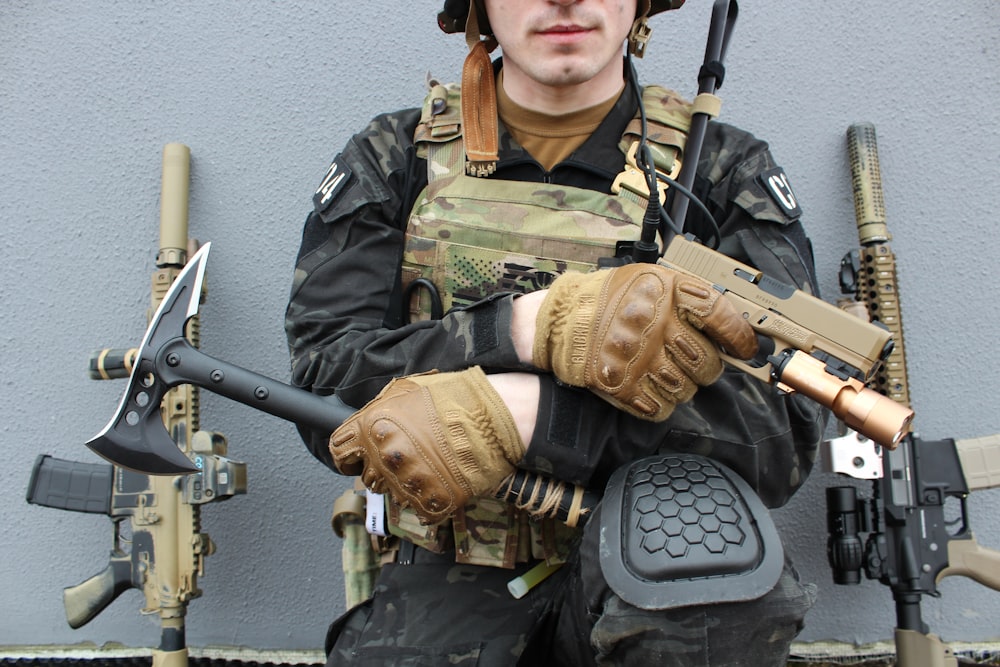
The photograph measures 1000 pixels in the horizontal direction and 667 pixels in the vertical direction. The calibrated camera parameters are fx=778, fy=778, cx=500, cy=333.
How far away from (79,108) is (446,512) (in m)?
1.51

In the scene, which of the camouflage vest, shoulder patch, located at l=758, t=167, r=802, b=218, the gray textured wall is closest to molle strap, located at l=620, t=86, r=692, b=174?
the camouflage vest

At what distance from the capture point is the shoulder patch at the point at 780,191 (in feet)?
4.59

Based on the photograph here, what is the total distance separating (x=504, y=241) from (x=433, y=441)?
1.54 ft

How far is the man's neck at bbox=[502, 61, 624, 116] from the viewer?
148 centimetres

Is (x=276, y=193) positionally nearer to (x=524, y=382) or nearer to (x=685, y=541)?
(x=524, y=382)

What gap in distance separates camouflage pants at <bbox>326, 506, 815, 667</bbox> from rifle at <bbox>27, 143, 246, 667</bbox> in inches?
20.6

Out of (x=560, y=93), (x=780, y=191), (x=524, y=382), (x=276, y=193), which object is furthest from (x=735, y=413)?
(x=276, y=193)

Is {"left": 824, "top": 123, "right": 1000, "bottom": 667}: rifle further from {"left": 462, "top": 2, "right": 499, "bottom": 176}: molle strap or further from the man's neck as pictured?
{"left": 462, "top": 2, "right": 499, "bottom": 176}: molle strap

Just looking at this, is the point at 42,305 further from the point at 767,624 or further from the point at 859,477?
the point at 859,477

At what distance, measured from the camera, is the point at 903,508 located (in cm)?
170

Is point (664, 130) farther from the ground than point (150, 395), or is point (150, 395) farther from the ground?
point (664, 130)

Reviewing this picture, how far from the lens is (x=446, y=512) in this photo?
42.8 inches

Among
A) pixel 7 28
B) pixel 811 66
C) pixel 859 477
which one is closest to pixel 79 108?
pixel 7 28

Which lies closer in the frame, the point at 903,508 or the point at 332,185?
the point at 332,185
